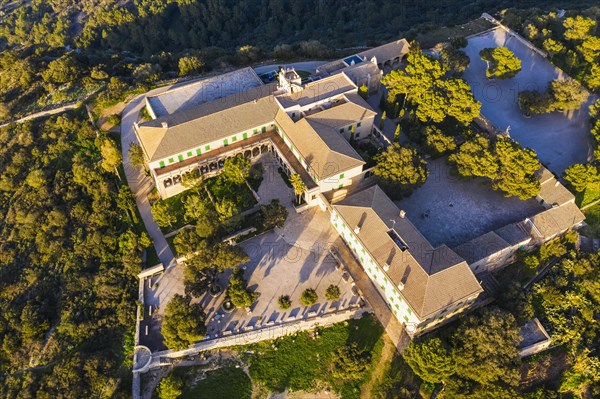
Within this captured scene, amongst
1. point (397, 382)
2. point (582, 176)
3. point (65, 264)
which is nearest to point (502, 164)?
point (582, 176)

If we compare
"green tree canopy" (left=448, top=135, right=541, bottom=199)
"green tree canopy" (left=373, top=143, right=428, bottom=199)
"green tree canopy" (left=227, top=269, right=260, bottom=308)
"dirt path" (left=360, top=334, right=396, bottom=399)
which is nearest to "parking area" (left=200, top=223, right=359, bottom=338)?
"green tree canopy" (left=227, top=269, right=260, bottom=308)

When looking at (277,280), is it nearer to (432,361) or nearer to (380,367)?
(380,367)

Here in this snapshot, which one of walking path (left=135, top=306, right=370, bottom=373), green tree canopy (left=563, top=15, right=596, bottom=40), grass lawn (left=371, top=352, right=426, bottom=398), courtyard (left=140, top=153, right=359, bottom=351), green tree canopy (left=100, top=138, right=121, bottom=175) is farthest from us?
green tree canopy (left=563, top=15, right=596, bottom=40)

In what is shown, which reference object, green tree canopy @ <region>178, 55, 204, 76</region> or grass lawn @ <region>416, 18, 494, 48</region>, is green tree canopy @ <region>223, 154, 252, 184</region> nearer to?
green tree canopy @ <region>178, 55, 204, 76</region>

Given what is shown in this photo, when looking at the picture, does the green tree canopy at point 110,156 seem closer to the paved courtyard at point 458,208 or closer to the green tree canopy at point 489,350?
the paved courtyard at point 458,208

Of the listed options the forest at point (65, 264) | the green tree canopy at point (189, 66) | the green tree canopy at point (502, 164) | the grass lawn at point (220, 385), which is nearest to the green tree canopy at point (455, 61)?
the green tree canopy at point (502, 164)
